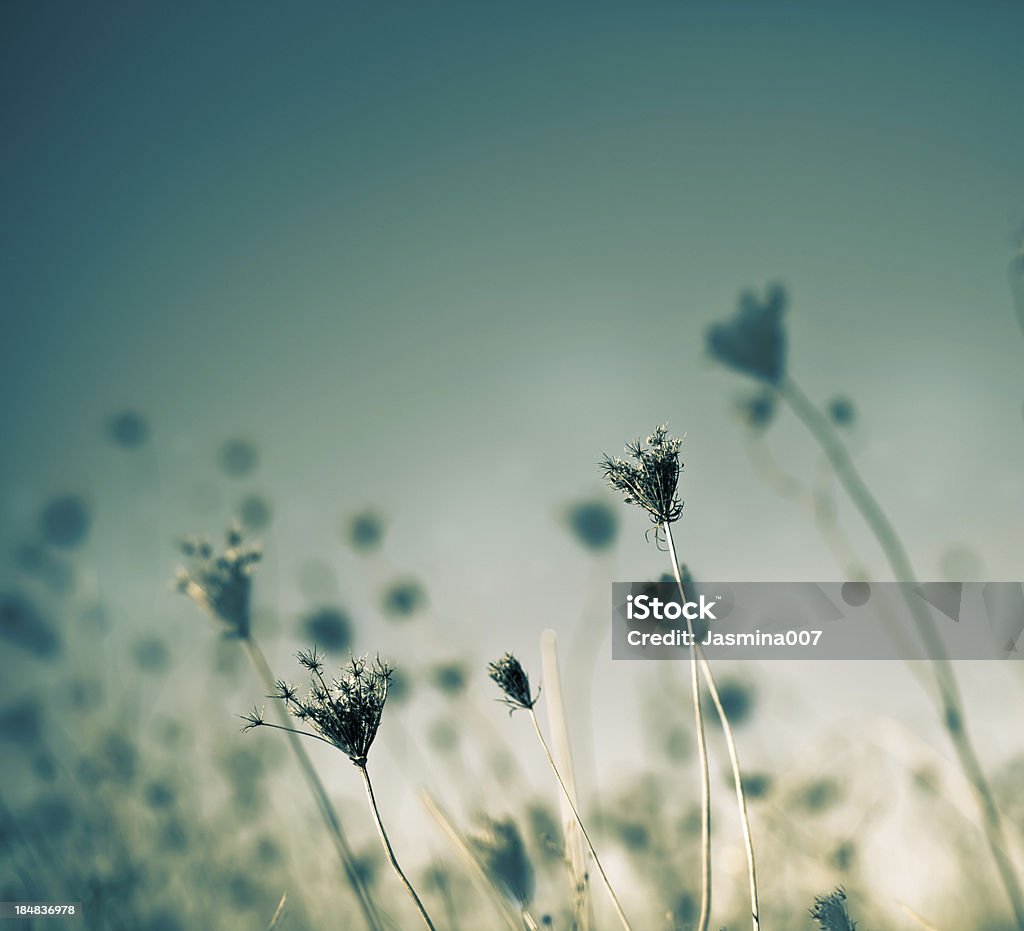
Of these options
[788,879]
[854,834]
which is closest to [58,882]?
[788,879]

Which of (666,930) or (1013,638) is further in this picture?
(1013,638)

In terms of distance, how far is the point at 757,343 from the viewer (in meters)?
5.39

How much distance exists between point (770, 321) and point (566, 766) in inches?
165

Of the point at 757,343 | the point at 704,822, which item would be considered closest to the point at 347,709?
the point at 704,822

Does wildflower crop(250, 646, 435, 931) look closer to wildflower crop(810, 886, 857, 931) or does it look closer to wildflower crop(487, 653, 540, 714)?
wildflower crop(487, 653, 540, 714)

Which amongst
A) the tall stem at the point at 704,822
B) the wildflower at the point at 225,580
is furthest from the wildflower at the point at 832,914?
the wildflower at the point at 225,580

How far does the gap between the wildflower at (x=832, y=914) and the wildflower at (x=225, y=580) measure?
4.64 metres

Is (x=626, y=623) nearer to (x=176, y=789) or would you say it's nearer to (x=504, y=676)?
(x=504, y=676)

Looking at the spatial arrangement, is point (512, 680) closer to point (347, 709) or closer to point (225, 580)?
point (347, 709)

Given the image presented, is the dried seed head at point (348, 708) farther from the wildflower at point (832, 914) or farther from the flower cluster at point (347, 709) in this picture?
the wildflower at point (832, 914)

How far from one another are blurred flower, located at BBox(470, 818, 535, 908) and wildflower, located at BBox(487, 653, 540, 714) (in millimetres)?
1279

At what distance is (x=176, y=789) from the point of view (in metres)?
7.26

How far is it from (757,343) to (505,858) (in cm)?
492

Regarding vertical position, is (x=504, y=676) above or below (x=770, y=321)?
below
